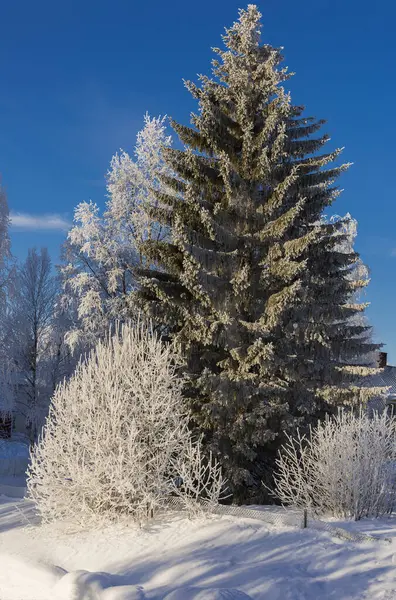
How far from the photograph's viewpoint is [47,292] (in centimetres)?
2202

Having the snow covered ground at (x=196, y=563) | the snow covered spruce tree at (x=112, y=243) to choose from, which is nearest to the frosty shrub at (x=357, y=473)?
the snow covered ground at (x=196, y=563)

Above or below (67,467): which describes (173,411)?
above

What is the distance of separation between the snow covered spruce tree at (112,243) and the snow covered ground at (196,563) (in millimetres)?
8973

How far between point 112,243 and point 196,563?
12986 millimetres

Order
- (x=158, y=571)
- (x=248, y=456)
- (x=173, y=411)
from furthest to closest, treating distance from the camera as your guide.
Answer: (x=248, y=456), (x=173, y=411), (x=158, y=571)

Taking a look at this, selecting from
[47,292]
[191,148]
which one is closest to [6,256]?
[47,292]

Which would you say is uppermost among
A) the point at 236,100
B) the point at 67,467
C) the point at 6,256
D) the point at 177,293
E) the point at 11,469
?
the point at 236,100

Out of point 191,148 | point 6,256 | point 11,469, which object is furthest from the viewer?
point 6,256

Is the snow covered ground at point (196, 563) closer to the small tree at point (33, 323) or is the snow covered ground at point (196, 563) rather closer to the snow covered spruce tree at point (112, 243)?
the snow covered spruce tree at point (112, 243)

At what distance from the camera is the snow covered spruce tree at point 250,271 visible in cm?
1314

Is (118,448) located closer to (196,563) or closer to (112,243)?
(196,563)

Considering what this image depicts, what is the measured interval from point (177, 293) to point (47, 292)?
30.3ft

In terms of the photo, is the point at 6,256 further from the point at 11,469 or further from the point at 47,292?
the point at 11,469

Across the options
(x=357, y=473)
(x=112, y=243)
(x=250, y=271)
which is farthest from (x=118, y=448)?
(x=112, y=243)
